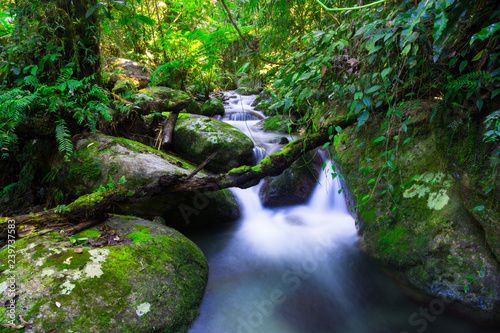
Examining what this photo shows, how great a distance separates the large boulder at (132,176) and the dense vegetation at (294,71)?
9.9 inches

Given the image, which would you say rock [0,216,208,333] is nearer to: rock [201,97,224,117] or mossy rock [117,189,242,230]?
mossy rock [117,189,242,230]

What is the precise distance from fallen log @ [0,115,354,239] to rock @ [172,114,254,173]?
214 centimetres

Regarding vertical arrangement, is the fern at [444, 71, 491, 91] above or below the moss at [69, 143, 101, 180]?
→ above

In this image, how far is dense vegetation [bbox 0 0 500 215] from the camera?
204 cm


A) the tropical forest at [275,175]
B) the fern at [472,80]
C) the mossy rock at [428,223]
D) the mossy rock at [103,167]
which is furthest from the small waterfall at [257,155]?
the fern at [472,80]

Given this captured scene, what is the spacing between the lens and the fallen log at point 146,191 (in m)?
2.51

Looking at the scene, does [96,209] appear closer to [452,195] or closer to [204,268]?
[204,268]

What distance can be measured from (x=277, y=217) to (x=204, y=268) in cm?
229

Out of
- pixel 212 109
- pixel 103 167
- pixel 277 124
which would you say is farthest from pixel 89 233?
pixel 212 109

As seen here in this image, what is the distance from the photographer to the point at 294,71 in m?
2.78

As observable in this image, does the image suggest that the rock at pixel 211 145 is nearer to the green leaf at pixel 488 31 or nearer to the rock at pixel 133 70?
the rock at pixel 133 70

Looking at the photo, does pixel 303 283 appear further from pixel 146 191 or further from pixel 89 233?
pixel 89 233

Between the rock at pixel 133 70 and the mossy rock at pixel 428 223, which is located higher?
the rock at pixel 133 70

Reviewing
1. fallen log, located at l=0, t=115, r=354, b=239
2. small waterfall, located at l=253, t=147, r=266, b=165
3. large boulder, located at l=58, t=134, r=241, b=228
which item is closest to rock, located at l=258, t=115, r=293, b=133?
small waterfall, located at l=253, t=147, r=266, b=165
